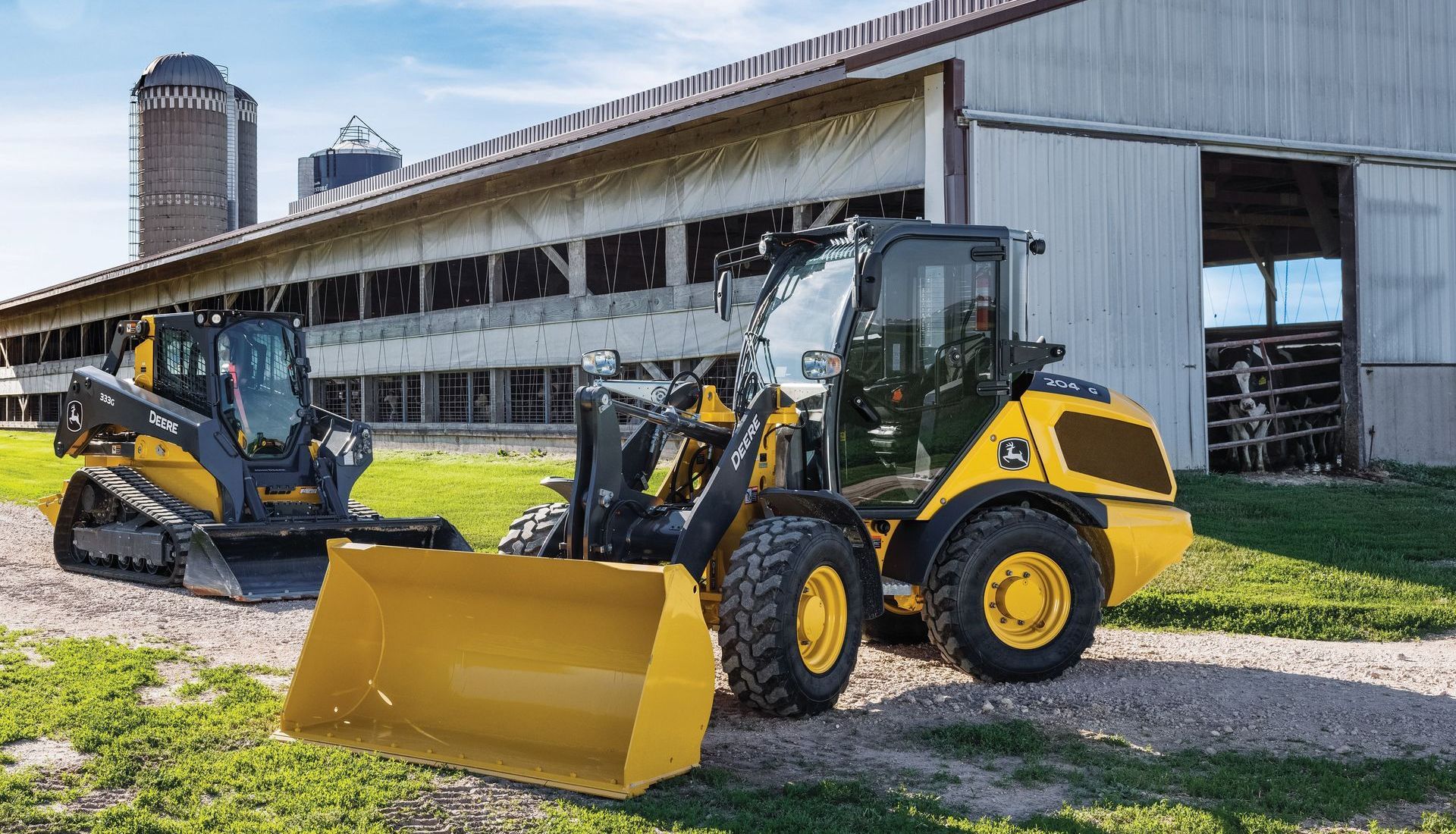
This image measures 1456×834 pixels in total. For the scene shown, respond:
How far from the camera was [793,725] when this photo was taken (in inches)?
268

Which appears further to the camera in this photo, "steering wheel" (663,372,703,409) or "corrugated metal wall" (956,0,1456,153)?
"corrugated metal wall" (956,0,1456,153)

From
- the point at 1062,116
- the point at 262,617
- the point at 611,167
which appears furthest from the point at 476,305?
the point at 262,617

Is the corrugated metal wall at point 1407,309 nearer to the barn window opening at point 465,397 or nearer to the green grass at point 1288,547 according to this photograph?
the green grass at point 1288,547

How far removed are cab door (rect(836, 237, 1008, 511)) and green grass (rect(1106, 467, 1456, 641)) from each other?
3569 millimetres

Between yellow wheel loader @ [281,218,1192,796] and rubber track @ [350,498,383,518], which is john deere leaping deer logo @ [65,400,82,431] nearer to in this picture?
rubber track @ [350,498,383,518]

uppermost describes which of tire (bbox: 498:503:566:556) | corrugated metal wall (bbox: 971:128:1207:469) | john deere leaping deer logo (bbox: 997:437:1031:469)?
corrugated metal wall (bbox: 971:128:1207:469)

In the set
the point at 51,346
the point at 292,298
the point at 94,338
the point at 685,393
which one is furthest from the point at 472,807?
the point at 51,346

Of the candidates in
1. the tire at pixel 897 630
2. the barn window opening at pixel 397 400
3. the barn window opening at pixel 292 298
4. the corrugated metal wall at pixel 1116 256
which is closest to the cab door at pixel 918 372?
the tire at pixel 897 630

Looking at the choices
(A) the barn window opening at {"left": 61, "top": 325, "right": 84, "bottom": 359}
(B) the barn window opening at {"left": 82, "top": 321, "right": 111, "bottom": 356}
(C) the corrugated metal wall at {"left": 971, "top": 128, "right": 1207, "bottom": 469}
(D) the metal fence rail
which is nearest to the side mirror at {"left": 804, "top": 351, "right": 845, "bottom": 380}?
(C) the corrugated metal wall at {"left": 971, "top": 128, "right": 1207, "bottom": 469}

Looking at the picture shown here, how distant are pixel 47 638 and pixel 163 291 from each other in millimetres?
35694

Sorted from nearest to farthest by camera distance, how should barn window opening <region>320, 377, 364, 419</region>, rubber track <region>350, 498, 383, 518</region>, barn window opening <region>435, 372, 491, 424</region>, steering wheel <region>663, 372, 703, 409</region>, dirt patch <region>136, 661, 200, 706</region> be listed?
dirt patch <region>136, 661, 200, 706</region>
steering wheel <region>663, 372, 703, 409</region>
rubber track <region>350, 498, 383, 518</region>
barn window opening <region>435, 372, 491, 424</region>
barn window opening <region>320, 377, 364, 419</region>

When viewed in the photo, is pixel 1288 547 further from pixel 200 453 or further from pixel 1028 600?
pixel 200 453

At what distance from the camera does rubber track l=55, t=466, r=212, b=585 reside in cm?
1244

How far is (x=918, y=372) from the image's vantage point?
804 cm
